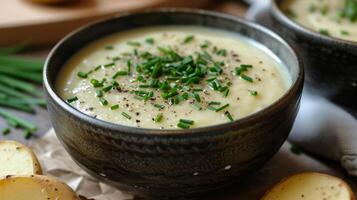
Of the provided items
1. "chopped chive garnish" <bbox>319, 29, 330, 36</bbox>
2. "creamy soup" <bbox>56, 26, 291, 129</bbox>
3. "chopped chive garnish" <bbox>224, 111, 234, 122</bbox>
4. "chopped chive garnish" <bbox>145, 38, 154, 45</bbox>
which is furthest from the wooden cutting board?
"chopped chive garnish" <bbox>224, 111, 234, 122</bbox>

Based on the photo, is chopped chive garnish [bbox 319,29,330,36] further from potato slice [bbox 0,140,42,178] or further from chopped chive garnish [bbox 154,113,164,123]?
potato slice [bbox 0,140,42,178]

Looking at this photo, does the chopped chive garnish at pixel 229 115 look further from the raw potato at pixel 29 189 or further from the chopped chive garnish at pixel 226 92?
the raw potato at pixel 29 189

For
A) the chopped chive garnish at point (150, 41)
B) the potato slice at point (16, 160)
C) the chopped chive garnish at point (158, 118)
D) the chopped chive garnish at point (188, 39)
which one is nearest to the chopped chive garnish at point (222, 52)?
the chopped chive garnish at point (188, 39)

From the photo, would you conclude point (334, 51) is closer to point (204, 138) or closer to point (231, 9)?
point (204, 138)

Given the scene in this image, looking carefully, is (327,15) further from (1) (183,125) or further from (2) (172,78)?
(1) (183,125)

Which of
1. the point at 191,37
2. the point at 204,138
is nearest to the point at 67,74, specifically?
the point at 191,37

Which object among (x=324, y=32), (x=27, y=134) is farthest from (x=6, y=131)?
(x=324, y=32)
